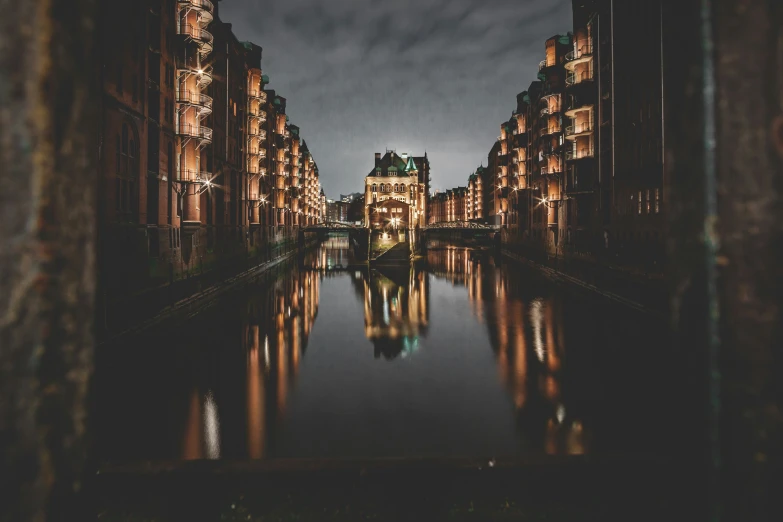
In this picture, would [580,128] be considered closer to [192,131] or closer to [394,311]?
[394,311]

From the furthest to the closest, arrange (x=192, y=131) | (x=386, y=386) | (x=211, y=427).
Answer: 1. (x=192, y=131)
2. (x=386, y=386)
3. (x=211, y=427)

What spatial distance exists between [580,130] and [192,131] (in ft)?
110

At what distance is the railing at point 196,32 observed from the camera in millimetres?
32438

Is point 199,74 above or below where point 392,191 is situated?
below

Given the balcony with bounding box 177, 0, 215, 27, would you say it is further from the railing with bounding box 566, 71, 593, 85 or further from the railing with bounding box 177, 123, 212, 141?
the railing with bounding box 566, 71, 593, 85

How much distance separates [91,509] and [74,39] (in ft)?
6.44

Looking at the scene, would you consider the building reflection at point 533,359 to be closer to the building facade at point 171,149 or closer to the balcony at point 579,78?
the building facade at point 171,149

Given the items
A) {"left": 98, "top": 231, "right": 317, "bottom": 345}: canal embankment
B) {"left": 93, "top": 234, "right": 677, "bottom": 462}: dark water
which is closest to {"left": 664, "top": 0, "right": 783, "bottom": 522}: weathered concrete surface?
{"left": 93, "top": 234, "right": 677, "bottom": 462}: dark water

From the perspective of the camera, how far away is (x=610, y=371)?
13383mm

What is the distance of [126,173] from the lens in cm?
2522

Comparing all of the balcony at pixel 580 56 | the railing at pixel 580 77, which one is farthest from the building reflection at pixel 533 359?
the balcony at pixel 580 56

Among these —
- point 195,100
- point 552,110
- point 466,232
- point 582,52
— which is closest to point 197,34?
point 195,100

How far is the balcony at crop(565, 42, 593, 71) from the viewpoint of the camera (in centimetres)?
3841

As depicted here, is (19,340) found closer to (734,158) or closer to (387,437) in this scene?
(734,158)
